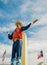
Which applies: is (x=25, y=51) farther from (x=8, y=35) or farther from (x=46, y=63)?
(x=46, y=63)

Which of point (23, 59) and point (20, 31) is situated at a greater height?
point (20, 31)

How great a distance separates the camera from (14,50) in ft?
61.5

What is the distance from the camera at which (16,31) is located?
63.3 feet

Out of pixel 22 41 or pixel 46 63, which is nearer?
pixel 22 41

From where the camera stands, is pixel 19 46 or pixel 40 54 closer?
pixel 19 46

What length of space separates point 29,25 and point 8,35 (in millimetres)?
2583

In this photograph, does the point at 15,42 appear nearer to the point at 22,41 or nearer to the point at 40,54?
the point at 22,41

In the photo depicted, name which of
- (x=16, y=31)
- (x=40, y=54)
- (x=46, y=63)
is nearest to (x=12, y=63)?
(x=16, y=31)

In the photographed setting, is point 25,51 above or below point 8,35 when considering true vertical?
below

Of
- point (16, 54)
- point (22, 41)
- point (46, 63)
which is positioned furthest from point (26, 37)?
point (46, 63)

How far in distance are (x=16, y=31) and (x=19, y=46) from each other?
1.35m

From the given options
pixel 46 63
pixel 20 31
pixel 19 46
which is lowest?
pixel 46 63

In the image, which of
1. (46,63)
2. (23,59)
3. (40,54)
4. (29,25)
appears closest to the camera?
(29,25)

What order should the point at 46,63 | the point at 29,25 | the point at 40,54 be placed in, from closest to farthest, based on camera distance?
the point at 29,25
the point at 40,54
the point at 46,63
